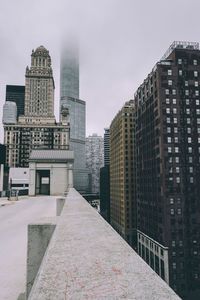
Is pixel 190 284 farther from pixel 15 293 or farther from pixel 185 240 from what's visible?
pixel 15 293

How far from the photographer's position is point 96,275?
10.7 feet

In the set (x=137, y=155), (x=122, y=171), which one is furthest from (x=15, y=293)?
(x=122, y=171)

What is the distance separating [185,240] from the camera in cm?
7719

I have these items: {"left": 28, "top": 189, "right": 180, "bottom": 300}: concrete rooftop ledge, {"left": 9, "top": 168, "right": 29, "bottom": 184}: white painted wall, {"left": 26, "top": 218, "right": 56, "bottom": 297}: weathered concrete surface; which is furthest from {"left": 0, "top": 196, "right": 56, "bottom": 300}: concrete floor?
{"left": 9, "top": 168, "right": 29, "bottom": 184}: white painted wall

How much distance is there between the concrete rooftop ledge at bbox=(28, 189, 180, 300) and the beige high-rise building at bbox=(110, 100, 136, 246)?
11631cm

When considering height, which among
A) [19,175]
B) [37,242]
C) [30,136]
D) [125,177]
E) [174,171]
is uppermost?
[30,136]

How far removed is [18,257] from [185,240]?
75.9m

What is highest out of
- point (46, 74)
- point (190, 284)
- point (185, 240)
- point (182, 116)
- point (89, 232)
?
point (46, 74)

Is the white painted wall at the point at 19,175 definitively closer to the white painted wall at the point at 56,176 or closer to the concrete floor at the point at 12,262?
the white painted wall at the point at 56,176

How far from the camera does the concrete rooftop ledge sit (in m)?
2.72

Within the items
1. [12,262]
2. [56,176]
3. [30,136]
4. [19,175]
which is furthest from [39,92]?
[12,262]

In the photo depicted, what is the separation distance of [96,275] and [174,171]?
8069cm

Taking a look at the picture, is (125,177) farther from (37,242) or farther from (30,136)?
(37,242)

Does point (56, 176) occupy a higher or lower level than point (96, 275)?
higher
